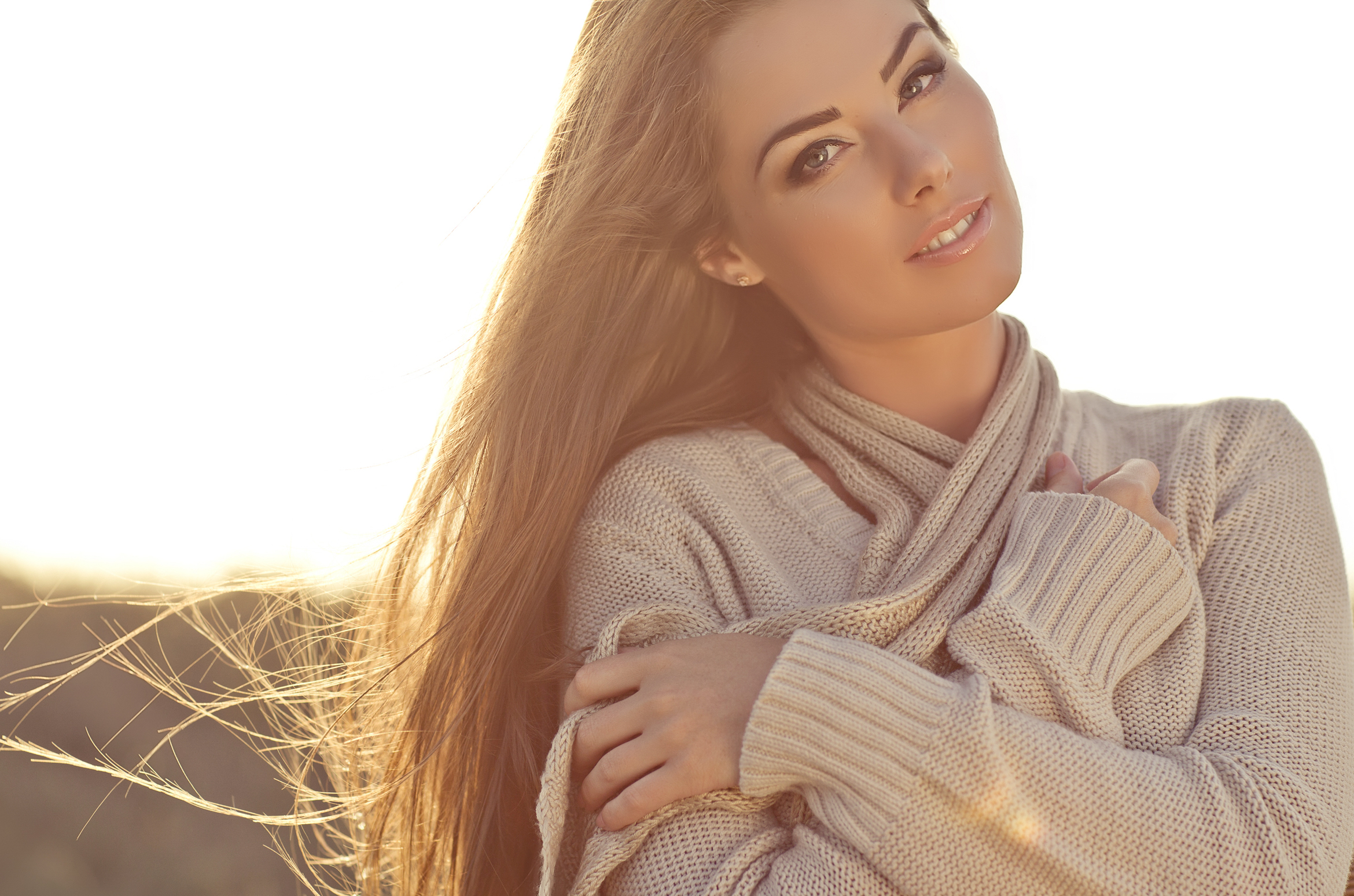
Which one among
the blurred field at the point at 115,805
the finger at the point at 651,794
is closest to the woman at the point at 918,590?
the finger at the point at 651,794

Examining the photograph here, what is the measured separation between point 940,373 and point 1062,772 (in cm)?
112

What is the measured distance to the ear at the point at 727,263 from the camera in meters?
2.54

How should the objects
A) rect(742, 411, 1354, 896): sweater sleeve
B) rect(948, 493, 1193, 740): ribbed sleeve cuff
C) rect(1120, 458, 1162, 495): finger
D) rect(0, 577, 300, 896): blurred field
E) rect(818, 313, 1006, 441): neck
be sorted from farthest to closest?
rect(0, 577, 300, 896): blurred field
rect(818, 313, 1006, 441): neck
rect(1120, 458, 1162, 495): finger
rect(948, 493, 1193, 740): ribbed sleeve cuff
rect(742, 411, 1354, 896): sweater sleeve

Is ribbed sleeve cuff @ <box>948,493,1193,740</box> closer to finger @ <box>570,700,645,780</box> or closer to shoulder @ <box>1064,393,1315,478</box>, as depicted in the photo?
shoulder @ <box>1064,393,1315,478</box>

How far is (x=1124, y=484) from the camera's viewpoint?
6.48 ft

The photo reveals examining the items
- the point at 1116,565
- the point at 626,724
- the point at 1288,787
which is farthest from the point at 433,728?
the point at 1288,787

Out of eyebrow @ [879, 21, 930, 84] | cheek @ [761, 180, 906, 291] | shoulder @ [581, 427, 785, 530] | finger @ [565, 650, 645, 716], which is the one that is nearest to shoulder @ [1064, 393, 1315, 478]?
cheek @ [761, 180, 906, 291]

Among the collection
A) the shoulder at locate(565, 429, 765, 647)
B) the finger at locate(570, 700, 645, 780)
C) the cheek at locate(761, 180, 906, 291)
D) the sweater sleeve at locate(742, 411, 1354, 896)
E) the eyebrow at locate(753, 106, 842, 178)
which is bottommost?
the sweater sleeve at locate(742, 411, 1354, 896)

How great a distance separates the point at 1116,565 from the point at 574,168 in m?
1.53

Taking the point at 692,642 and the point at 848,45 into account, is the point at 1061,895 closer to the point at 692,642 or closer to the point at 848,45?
the point at 692,642

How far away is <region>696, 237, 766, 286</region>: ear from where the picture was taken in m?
2.54

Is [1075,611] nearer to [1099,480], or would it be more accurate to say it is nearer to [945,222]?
[1099,480]

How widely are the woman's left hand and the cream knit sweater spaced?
49 millimetres

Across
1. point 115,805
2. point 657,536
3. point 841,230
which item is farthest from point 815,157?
point 115,805
